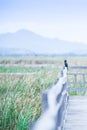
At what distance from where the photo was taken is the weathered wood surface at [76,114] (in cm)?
638

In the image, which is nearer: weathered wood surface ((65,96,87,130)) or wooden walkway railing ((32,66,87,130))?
wooden walkway railing ((32,66,87,130))

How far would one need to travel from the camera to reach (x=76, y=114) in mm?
7676

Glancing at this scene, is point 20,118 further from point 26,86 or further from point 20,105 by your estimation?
point 26,86

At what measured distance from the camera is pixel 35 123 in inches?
62.5

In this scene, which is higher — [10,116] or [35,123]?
[35,123]

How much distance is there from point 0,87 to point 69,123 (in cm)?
321

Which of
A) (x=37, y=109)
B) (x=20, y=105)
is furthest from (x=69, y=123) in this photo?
(x=37, y=109)

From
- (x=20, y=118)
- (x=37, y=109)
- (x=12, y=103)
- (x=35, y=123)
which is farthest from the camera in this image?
(x=37, y=109)

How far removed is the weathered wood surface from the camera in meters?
6.38

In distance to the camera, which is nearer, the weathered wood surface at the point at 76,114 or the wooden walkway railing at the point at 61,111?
the wooden walkway railing at the point at 61,111

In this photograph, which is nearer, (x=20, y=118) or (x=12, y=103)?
(x=20, y=118)

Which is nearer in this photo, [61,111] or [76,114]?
[61,111]

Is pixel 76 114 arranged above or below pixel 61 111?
below

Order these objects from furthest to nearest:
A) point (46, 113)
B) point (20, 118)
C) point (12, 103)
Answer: point (12, 103) < point (20, 118) < point (46, 113)
